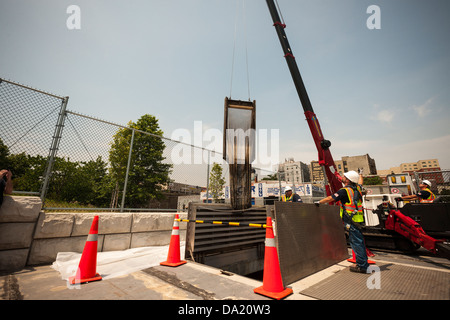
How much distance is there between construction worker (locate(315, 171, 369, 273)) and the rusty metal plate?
18.3 inches

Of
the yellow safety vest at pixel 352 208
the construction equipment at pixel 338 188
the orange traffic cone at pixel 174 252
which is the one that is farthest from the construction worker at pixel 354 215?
the orange traffic cone at pixel 174 252

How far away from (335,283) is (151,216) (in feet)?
14.1

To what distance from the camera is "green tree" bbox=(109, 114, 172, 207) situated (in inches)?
213

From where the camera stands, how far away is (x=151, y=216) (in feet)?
16.9

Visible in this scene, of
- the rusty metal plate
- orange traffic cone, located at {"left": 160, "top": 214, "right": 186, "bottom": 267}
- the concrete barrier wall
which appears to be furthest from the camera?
orange traffic cone, located at {"left": 160, "top": 214, "right": 186, "bottom": 267}

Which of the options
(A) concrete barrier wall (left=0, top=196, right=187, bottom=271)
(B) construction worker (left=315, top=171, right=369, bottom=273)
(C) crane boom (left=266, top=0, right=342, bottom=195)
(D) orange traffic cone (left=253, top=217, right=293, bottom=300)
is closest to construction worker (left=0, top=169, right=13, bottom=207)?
(A) concrete barrier wall (left=0, top=196, right=187, bottom=271)

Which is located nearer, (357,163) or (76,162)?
(76,162)

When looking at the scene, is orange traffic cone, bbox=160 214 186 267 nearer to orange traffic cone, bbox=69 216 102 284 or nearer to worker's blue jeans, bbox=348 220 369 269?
orange traffic cone, bbox=69 216 102 284

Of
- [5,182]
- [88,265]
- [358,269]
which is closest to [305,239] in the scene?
[358,269]

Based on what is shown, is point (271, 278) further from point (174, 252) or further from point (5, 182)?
point (5, 182)

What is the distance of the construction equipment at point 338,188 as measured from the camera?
178 inches

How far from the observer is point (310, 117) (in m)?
8.30

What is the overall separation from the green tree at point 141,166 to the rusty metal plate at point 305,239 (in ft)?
12.9

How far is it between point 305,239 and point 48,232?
4.94m
